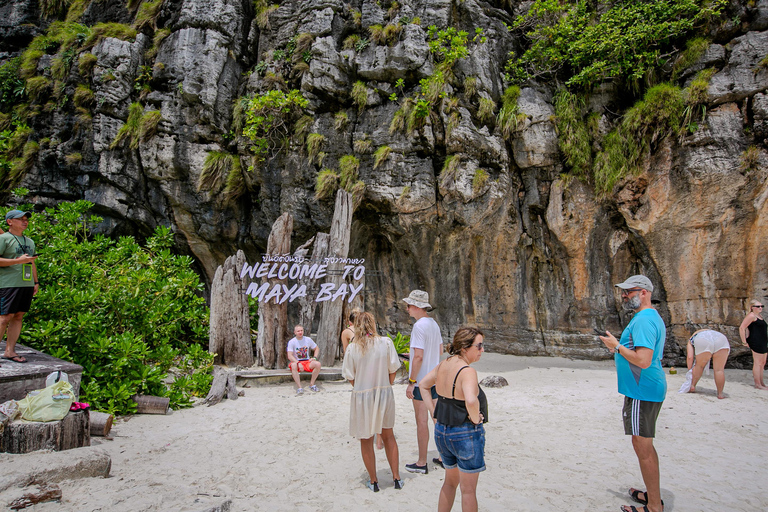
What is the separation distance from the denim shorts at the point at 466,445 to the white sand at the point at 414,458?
90cm

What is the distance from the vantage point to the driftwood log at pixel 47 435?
345cm

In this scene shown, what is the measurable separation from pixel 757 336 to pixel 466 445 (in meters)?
6.65

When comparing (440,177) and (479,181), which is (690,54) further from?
(440,177)

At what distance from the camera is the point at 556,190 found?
30.5 ft

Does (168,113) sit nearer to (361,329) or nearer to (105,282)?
(105,282)

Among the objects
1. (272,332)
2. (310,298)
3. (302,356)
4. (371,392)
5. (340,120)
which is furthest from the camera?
(340,120)

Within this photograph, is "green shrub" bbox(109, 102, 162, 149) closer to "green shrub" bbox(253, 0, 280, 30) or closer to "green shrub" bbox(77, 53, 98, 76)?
"green shrub" bbox(77, 53, 98, 76)

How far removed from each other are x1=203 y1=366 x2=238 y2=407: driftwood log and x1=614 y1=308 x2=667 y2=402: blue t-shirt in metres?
5.35

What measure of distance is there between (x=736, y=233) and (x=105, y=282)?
1169 cm

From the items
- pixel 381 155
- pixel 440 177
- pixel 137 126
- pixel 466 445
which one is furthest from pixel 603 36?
pixel 137 126

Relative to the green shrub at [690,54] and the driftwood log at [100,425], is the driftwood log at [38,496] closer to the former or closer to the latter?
the driftwood log at [100,425]

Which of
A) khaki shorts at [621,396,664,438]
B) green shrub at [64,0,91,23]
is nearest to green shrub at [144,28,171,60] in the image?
green shrub at [64,0,91,23]

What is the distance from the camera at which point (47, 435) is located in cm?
358

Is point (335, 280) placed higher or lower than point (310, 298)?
higher
